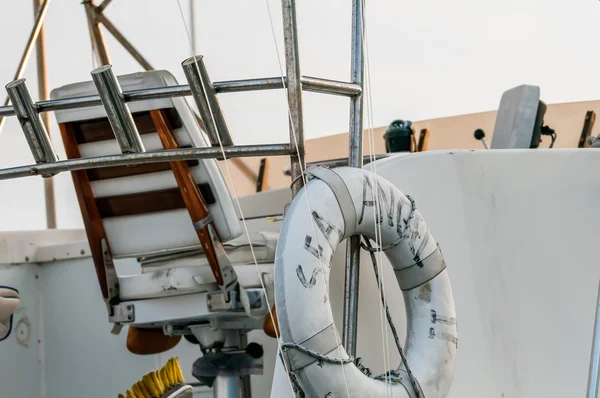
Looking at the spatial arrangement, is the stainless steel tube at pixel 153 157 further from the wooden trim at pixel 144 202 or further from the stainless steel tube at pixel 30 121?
the wooden trim at pixel 144 202

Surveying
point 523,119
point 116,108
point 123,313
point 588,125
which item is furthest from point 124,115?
point 588,125

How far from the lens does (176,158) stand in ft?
4.47

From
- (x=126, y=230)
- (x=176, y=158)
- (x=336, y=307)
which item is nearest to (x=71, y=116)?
(x=126, y=230)

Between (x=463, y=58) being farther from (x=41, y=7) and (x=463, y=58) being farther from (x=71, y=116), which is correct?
(x=71, y=116)

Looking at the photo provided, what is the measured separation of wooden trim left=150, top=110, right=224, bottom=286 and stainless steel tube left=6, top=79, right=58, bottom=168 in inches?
14.2

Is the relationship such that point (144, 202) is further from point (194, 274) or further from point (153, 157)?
point (153, 157)

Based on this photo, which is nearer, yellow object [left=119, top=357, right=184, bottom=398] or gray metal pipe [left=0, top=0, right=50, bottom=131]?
yellow object [left=119, top=357, right=184, bottom=398]

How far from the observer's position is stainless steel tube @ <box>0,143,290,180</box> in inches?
52.8

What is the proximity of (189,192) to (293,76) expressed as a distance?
0.47 meters

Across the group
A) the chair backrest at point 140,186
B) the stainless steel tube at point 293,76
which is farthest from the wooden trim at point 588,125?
the stainless steel tube at point 293,76

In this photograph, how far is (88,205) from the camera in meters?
1.81

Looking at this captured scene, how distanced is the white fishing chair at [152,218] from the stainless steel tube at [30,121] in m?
0.36

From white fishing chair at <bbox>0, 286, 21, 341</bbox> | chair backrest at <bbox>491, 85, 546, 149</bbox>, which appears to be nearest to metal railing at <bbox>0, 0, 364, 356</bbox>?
white fishing chair at <bbox>0, 286, 21, 341</bbox>

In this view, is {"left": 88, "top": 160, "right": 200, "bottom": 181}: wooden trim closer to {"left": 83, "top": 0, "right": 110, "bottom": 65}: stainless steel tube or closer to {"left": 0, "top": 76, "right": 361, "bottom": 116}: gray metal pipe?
{"left": 0, "top": 76, "right": 361, "bottom": 116}: gray metal pipe
